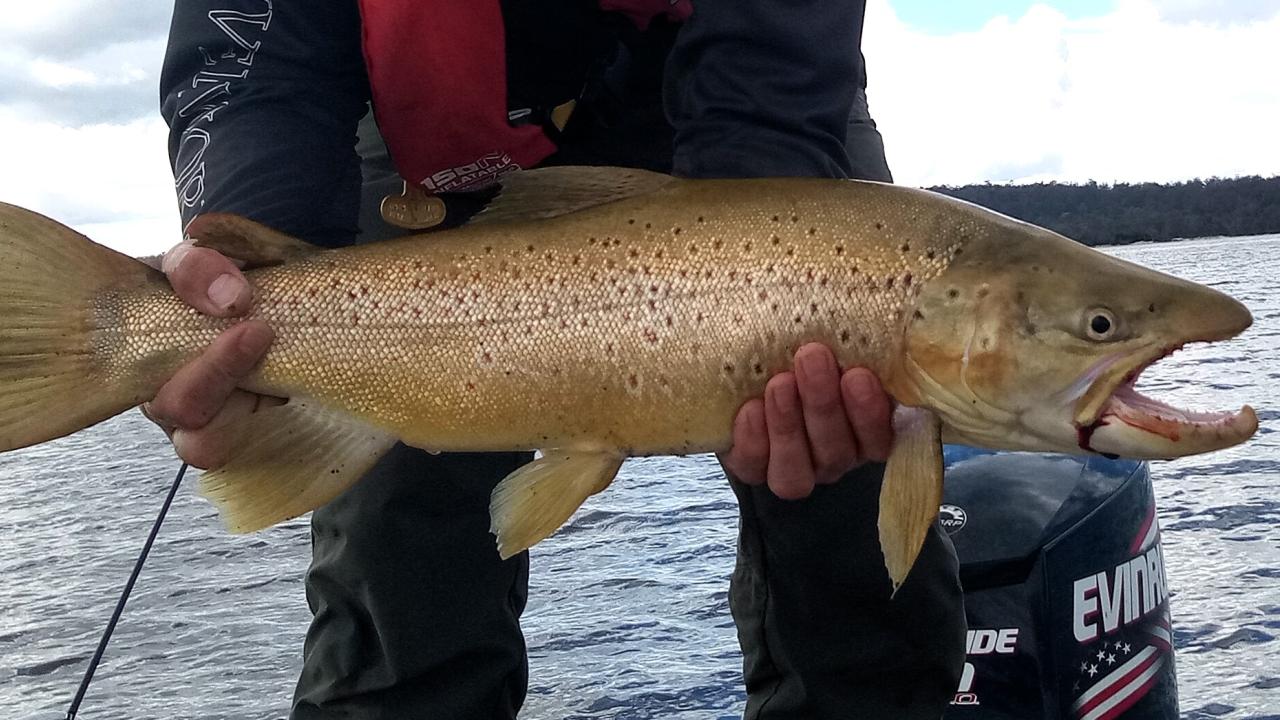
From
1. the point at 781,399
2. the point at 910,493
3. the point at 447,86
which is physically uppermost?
the point at 447,86

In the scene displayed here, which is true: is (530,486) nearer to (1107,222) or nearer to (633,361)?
(633,361)

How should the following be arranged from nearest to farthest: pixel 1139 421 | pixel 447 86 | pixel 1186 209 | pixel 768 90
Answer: pixel 1139 421, pixel 768 90, pixel 447 86, pixel 1186 209

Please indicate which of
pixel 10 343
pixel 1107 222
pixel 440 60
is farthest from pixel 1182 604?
pixel 1107 222

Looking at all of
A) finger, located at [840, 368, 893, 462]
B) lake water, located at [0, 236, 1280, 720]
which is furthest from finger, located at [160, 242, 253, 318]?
lake water, located at [0, 236, 1280, 720]

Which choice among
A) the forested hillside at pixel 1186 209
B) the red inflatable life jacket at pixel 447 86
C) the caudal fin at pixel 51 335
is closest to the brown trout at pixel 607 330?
the caudal fin at pixel 51 335

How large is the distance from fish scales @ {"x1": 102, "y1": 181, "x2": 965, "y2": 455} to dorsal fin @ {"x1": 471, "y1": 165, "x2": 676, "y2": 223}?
36mm

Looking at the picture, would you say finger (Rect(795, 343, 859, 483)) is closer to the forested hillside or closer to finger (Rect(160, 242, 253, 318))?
finger (Rect(160, 242, 253, 318))

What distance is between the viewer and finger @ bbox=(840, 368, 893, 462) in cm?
249

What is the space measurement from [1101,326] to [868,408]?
0.51m

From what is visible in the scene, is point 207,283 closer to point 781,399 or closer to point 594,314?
point 594,314

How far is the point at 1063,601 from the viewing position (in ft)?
11.2

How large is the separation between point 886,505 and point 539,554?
456 centimetres

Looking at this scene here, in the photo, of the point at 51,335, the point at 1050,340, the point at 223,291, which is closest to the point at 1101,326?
the point at 1050,340

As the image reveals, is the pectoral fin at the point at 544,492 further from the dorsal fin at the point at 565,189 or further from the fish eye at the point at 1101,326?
the fish eye at the point at 1101,326
